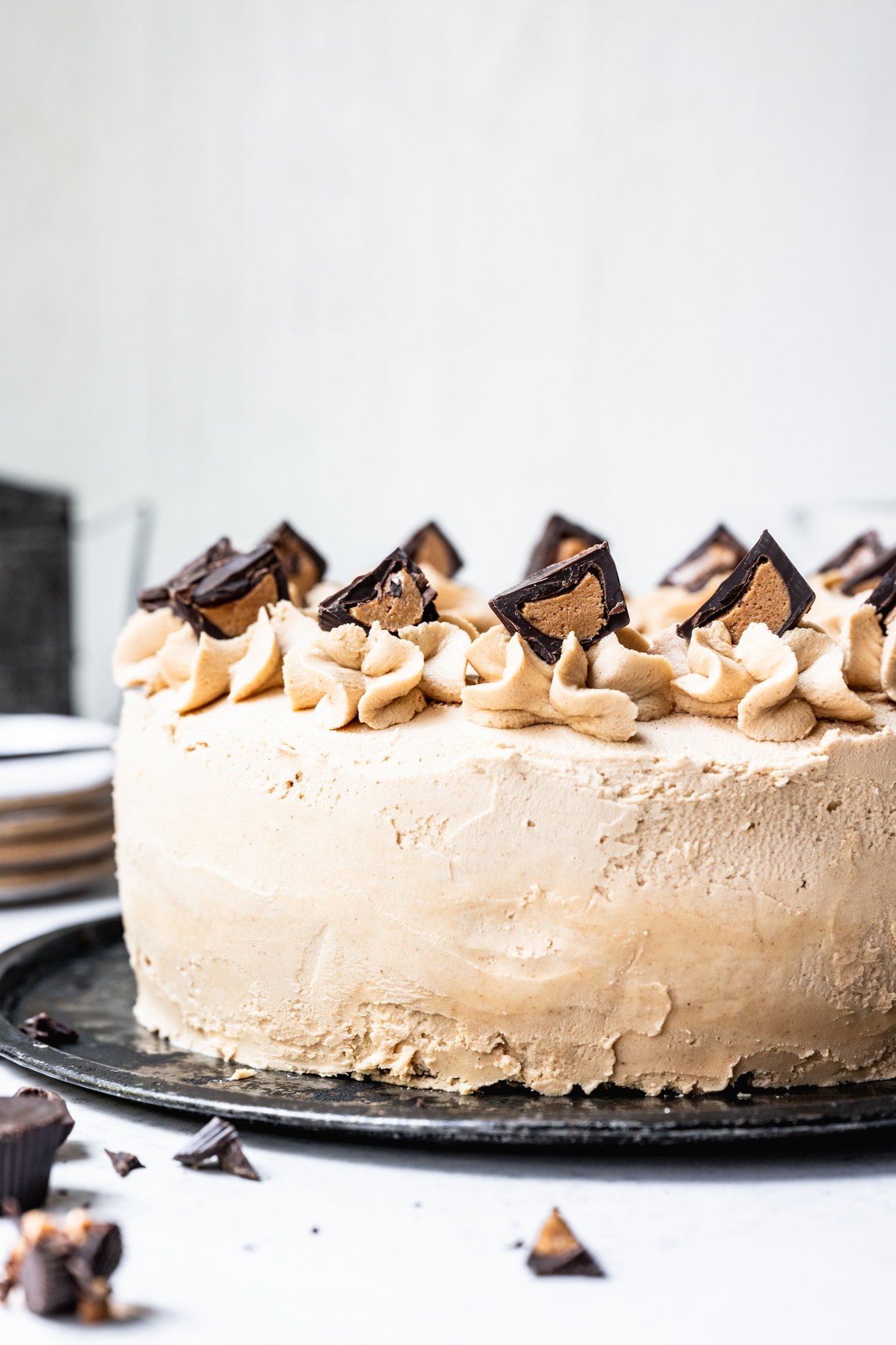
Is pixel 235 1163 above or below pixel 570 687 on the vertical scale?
below

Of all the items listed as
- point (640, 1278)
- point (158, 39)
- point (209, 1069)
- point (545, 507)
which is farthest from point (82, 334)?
point (640, 1278)

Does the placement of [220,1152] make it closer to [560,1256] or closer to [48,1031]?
[560,1256]

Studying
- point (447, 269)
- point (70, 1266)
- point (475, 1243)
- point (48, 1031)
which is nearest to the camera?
point (70, 1266)

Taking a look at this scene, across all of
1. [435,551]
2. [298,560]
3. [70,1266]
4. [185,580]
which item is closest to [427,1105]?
[70,1266]

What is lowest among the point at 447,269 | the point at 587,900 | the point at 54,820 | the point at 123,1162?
the point at 54,820

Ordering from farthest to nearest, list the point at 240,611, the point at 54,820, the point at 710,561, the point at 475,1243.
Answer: the point at 54,820, the point at 710,561, the point at 240,611, the point at 475,1243

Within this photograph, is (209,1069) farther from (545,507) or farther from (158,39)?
(158,39)

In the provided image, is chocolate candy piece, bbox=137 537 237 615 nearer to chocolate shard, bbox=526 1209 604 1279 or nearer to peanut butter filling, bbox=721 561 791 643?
peanut butter filling, bbox=721 561 791 643
